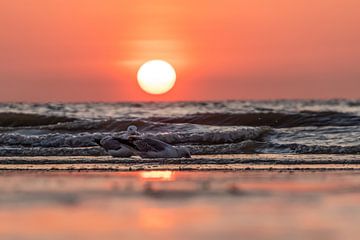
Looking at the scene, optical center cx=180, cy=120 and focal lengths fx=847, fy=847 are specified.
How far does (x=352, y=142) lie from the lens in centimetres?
1800

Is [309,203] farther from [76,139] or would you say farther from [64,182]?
[76,139]

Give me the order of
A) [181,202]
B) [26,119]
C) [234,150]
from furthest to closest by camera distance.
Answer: [26,119], [234,150], [181,202]

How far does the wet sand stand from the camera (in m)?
6.13

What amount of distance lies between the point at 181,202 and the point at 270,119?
2050 cm

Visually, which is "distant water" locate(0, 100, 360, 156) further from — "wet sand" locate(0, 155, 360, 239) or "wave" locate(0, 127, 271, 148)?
"wet sand" locate(0, 155, 360, 239)

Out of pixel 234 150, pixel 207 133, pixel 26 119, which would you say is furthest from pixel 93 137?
pixel 26 119

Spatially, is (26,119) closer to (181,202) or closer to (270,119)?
(270,119)

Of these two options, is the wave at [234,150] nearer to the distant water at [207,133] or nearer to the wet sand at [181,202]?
the distant water at [207,133]

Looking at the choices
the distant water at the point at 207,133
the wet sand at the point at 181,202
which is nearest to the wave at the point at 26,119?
the distant water at the point at 207,133

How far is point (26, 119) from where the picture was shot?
28562 millimetres

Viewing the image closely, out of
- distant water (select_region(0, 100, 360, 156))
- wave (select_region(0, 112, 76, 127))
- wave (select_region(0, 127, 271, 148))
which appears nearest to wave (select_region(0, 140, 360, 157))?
distant water (select_region(0, 100, 360, 156))

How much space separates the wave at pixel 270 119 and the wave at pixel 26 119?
11.1 feet

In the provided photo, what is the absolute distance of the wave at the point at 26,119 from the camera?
2795 cm

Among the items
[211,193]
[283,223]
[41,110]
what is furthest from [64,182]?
[41,110]
